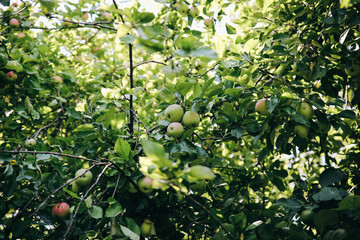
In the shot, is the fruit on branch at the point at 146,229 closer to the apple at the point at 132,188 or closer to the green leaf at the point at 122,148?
the apple at the point at 132,188

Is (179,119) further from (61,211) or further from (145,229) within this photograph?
(61,211)

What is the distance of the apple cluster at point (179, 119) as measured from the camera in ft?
5.08

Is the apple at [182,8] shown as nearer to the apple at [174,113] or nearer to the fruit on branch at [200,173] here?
the apple at [174,113]

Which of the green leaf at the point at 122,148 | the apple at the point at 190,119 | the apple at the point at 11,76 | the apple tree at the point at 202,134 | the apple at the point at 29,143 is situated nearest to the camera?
the apple tree at the point at 202,134

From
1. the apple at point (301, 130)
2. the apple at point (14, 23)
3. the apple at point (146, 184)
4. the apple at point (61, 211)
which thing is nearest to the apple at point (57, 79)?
the apple at point (14, 23)

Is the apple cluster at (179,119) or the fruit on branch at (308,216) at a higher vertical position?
the apple cluster at (179,119)

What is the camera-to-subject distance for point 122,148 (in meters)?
1.49

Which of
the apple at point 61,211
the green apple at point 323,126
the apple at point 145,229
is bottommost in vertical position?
the apple at point 61,211

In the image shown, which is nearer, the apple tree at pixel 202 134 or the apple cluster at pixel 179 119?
the apple tree at pixel 202 134

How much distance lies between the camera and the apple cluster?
155cm

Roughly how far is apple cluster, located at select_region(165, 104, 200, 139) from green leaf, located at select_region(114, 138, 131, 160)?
24 centimetres

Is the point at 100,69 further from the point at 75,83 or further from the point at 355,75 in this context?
the point at 355,75

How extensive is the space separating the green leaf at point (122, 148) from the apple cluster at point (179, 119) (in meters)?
0.24

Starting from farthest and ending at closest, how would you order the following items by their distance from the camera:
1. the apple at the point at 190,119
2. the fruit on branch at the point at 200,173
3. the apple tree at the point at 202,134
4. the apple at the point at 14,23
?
the apple at the point at 14,23 < the apple at the point at 190,119 < the apple tree at the point at 202,134 < the fruit on branch at the point at 200,173
